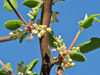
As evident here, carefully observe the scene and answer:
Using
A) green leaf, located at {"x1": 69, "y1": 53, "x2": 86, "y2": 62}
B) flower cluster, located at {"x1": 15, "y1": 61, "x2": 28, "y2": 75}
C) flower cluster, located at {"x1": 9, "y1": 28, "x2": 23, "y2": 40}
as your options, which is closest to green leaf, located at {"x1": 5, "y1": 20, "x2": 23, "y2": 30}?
flower cluster, located at {"x1": 9, "y1": 28, "x2": 23, "y2": 40}

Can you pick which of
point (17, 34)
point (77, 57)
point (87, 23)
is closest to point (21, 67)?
point (17, 34)

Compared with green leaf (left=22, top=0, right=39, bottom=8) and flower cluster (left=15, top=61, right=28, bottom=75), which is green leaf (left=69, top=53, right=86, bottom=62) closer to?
flower cluster (left=15, top=61, right=28, bottom=75)

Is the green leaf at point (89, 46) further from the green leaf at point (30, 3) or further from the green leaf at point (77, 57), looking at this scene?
the green leaf at point (30, 3)

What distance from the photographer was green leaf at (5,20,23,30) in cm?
180

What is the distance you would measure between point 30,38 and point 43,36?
15 centimetres

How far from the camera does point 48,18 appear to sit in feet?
6.07

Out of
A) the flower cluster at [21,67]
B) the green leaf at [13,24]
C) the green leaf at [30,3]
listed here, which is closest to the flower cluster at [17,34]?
the green leaf at [13,24]

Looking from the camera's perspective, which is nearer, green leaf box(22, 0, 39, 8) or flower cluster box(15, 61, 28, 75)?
flower cluster box(15, 61, 28, 75)

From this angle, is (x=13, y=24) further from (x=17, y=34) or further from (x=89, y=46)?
(x=89, y=46)

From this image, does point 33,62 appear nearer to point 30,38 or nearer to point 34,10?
point 30,38

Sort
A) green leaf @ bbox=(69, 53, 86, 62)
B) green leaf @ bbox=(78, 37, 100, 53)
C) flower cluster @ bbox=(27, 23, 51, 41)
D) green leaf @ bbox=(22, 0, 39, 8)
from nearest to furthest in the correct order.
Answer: flower cluster @ bbox=(27, 23, 51, 41), green leaf @ bbox=(69, 53, 86, 62), green leaf @ bbox=(78, 37, 100, 53), green leaf @ bbox=(22, 0, 39, 8)

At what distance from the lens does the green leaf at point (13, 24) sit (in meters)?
1.80

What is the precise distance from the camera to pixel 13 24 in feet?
6.08

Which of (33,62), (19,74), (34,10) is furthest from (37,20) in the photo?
(19,74)
